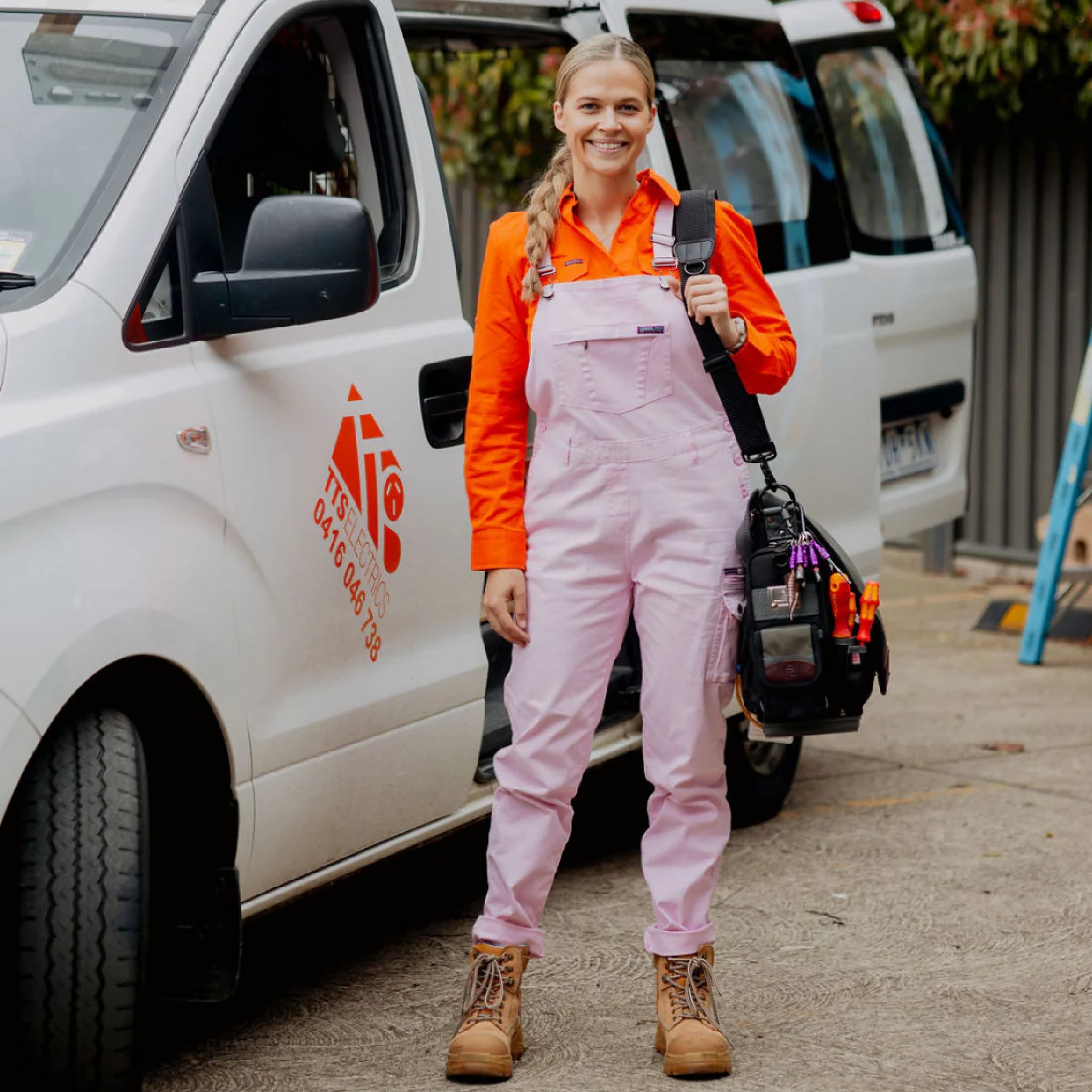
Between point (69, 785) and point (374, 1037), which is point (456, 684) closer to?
point (374, 1037)

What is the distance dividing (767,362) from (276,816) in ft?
4.02

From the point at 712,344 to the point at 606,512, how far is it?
A: 1.19 feet

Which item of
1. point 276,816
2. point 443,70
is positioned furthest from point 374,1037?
point 443,70

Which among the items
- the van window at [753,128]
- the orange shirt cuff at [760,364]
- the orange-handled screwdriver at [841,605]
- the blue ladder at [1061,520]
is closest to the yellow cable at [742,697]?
the orange-handled screwdriver at [841,605]

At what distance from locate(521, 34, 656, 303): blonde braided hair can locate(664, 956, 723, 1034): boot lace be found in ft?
4.22

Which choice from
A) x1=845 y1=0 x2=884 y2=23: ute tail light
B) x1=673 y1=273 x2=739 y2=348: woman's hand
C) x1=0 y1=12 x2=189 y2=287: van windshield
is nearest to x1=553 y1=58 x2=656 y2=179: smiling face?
x1=673 y1=273 x2=739 y2=348: woman's hand

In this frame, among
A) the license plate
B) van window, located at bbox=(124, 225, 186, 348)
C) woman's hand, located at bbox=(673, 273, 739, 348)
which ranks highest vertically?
van window, located at bbox=(124, 225, 186, 348)

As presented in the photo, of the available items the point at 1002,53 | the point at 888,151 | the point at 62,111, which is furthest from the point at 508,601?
the point at 1002,53

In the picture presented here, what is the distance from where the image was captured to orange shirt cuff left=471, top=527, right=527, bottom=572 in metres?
3.59

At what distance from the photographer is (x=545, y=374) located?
11.5 ft

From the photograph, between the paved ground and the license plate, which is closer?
the paved ground

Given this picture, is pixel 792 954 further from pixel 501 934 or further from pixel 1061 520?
pixel 1061 520

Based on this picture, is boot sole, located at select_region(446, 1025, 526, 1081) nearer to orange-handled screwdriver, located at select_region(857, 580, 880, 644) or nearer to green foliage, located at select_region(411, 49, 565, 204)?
orange-handled screwdriver, located at select_region(857, 580, 880, 644)

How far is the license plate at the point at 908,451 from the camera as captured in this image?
575cm
